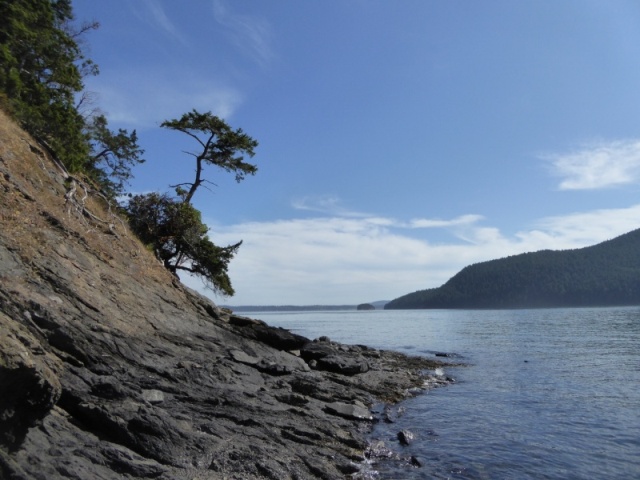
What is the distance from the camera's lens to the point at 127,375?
12.5m

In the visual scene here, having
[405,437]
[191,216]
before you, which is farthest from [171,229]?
[405,437]

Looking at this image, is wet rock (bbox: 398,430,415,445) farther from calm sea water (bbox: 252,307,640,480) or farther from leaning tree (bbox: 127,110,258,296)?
leaning tree (bbox: 127,110,258,296)

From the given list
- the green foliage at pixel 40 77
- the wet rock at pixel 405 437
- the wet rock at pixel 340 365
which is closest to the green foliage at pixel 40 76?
the green foliage at pixel 40 77

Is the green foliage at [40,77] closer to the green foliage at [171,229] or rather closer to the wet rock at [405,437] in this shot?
the green foliage at [171,229]

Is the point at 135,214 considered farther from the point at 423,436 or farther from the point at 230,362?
the point at 423,436

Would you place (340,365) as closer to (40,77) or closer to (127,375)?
(127,375)

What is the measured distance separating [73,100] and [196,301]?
58.1 ft

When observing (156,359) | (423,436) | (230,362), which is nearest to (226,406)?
(156,359)

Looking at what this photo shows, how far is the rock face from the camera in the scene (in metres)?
8.17

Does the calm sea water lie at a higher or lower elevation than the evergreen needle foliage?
lower

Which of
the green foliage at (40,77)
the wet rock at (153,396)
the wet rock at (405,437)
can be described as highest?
the green foliage at (40,77)

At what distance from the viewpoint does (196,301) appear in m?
25.1

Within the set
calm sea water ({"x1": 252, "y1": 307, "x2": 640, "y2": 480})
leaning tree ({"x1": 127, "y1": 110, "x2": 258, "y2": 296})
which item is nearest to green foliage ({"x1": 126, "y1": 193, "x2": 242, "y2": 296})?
leaning tree ({"x1": 127, "y1": 110, "x2": 258, "y2": 296})

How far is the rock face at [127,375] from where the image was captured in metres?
8.17
